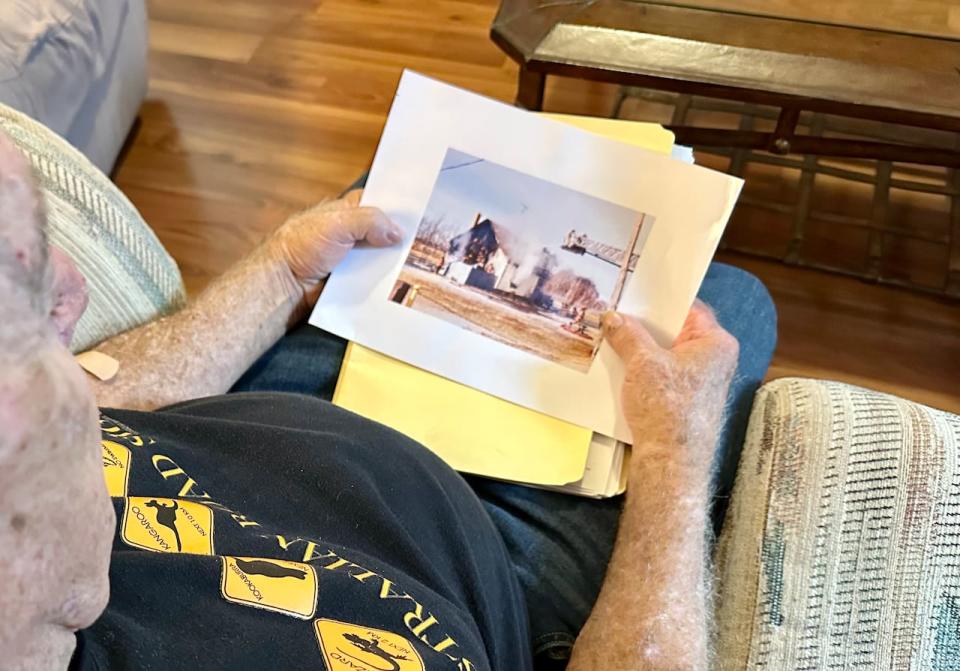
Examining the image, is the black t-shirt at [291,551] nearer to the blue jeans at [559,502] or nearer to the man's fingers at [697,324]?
the blue jeans at [559,502]

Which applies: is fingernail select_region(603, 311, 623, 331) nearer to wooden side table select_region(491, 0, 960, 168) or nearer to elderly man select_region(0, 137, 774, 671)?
elderly man select_region(0, 137, 774, 671)

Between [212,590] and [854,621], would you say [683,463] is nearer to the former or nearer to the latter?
[854,621]

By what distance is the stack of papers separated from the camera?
73cm

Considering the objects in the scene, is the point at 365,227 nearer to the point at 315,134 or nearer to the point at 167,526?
the point at 167,526

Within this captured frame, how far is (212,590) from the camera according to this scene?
0.47 meters

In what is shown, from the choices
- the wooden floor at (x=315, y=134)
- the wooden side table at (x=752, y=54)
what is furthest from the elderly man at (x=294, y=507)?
the wooden floor at (x=315, y=134)

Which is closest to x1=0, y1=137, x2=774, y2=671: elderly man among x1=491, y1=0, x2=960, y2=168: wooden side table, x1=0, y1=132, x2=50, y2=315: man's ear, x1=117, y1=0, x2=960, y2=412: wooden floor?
x1=0, y1=132, x2=50, y2=315: man's ear

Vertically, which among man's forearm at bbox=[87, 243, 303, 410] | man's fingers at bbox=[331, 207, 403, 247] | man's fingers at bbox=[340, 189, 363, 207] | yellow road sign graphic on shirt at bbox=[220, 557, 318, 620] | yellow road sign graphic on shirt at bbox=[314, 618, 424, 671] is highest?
man's fingers at bbox=[340, 189, 363, 207]

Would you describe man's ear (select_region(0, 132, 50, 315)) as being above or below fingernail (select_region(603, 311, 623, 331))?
below

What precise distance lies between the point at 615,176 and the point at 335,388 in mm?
339

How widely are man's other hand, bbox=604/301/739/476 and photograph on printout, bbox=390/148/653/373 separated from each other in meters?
0.04

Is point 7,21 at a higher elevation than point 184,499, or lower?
higher

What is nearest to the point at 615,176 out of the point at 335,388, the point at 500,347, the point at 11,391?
the point at 500,347

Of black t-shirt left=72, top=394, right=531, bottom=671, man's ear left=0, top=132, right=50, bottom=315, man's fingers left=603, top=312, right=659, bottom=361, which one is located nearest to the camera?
man's ear left=0, top=132, right=50, bottom=315
